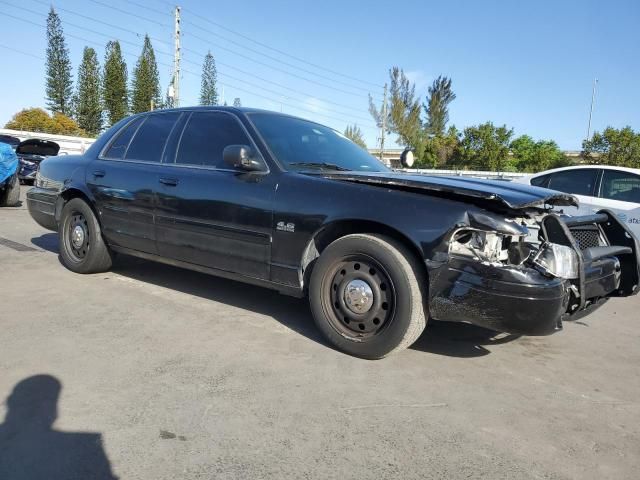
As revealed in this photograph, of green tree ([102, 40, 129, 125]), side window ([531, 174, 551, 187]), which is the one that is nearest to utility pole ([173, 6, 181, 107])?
side window ([531, 174, 551, 187])

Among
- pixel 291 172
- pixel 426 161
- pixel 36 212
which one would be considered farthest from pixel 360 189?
pixel 426 161

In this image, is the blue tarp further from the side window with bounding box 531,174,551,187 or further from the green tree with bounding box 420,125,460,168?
the green tree with bounding box 420,125,460,168

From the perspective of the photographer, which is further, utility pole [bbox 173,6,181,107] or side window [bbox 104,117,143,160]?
utility pole [bbox 173,6,181,107]

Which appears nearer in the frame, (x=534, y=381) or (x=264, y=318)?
(x=534, y=381)

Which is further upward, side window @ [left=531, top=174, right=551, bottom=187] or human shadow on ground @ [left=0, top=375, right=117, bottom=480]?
side window @ [left=531, top=174, right=551, bottom=187]

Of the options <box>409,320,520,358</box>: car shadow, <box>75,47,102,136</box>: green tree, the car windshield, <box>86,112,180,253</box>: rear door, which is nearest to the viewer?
<box>409,320,520,358</box>: car shadow

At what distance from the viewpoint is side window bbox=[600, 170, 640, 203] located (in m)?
7.34

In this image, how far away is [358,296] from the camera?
3.20m

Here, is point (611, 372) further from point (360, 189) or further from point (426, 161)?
point (426, 161)

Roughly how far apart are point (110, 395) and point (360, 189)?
1.85 meters

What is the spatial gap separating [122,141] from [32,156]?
1263cm

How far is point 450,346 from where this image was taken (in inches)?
143

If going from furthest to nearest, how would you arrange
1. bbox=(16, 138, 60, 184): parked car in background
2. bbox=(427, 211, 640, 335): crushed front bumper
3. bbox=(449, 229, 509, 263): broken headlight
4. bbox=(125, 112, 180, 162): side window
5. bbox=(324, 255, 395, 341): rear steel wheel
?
bbox=(16, 138, 60, 184): parked car in background < bbox=(125, 112, 180, 162): side window < bbox=(324, 255, 395, 341): rear steel wheel < bbox=(449, 229, 509, 263): broken headlight < bbox=(427, 211, 640, 335): crushed front bumper

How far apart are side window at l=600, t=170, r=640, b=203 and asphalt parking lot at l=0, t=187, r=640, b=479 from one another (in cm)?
371
